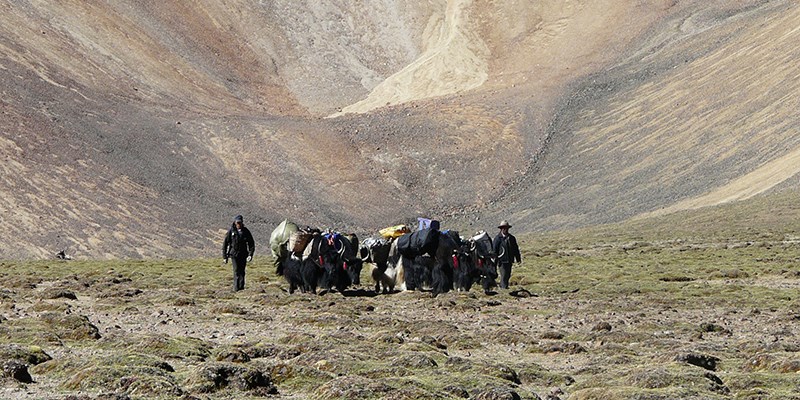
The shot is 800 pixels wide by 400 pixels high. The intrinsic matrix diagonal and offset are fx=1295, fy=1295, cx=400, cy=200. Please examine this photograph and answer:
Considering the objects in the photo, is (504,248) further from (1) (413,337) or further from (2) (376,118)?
(2) (376,118)

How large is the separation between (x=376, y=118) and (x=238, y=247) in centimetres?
6113

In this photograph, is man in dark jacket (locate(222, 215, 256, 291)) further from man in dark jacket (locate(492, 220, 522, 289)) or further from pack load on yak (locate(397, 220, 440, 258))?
man in dark jacket (locate(492, 220, 522, 289))

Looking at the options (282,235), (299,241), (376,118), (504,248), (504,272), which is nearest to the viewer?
(299,241)

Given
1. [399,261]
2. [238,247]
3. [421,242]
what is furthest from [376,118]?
[421,242]

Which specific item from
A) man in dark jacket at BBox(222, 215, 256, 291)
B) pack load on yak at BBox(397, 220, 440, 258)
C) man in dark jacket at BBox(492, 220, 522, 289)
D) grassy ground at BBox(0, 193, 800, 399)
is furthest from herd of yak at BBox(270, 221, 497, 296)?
man in dark jacket at BBox(222, 215, 256, 291)

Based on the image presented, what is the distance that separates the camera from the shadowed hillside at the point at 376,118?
6975 cm

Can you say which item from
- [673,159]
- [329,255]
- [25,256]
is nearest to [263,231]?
[25,256]

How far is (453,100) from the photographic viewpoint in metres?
91.5

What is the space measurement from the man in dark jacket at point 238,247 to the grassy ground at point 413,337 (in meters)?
0.52

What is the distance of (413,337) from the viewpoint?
1880 cm

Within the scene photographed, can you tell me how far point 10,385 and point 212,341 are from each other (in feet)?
18.5

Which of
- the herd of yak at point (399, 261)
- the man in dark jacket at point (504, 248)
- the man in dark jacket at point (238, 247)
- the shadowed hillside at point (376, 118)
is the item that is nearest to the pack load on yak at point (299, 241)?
the herd of yak at point (399, 261)

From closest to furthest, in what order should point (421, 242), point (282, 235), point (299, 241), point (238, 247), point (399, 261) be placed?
point (421, 242) → point (299, 241) → point (238, 247) → point (399, 261) → point (282, 235)

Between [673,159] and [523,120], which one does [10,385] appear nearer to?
[673,159]
